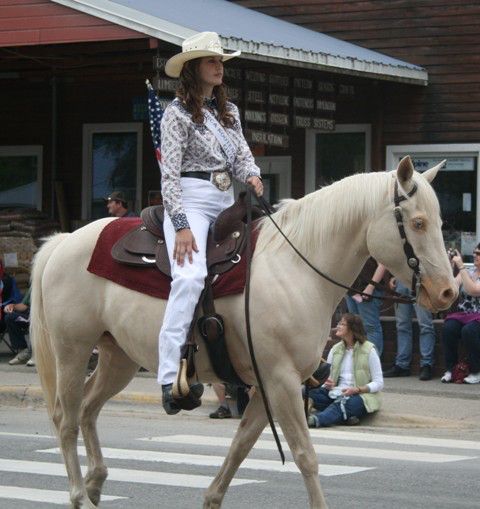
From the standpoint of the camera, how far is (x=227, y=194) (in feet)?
26.6

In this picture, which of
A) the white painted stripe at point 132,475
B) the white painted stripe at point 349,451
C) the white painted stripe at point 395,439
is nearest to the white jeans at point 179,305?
the white painted stripe at point 132,475

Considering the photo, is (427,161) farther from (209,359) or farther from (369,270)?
(209,359)

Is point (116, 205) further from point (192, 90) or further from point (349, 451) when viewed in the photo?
point (192, 90)

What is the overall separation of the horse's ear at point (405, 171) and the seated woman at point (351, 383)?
6.33 m

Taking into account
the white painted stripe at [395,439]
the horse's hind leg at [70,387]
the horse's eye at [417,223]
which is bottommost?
the white painted stripe at [395,439]

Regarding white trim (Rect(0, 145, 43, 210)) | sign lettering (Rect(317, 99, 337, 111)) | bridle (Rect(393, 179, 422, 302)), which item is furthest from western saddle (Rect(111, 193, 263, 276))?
white trim (Rect(0, 145, 43, 210))

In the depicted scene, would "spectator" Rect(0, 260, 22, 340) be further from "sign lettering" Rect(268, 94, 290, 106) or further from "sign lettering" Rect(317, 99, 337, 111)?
"sign lettering" Rect(317, 99, 337, 111)

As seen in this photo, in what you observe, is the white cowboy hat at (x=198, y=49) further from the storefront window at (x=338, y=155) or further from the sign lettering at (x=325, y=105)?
the storefront window at (x=338, y=155)

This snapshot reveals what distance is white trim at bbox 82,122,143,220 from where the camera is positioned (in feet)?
71.1

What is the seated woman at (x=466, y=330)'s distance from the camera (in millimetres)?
15562

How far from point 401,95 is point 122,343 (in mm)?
12343

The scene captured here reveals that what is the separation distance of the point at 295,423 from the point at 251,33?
Result: 11.1 metres

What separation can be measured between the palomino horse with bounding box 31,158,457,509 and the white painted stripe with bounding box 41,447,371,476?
2011mm

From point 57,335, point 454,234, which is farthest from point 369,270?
point 57,335
